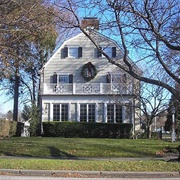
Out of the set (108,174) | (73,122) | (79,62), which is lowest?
(108,174)

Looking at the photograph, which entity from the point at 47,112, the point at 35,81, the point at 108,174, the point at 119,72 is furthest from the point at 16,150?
the point at 35,81

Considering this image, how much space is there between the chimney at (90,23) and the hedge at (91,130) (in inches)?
706

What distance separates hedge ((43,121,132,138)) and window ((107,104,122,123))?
7.80ft

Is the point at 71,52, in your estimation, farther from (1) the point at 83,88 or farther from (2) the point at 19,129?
(2) the point at 19,129

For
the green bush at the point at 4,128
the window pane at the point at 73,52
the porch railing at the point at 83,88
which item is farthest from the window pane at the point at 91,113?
the green bush at the point at 4,128

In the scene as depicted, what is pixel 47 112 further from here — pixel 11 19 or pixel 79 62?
pixel 11 19

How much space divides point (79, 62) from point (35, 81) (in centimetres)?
1121

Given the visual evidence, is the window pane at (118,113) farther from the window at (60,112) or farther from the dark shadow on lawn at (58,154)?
the dark shadow on lawn at (58,154)

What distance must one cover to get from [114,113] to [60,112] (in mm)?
5305

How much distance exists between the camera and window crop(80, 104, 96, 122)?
34719 millimetres

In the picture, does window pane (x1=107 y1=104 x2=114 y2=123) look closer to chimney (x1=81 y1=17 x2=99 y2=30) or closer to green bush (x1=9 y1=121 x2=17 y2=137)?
green bush (x1=9 y1=121 x2=17 y2=137)

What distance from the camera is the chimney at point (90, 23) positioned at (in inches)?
563

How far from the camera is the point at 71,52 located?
121 ft

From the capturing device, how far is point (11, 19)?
15.6 meters
